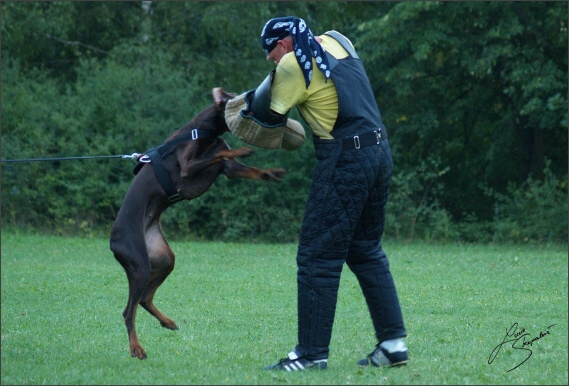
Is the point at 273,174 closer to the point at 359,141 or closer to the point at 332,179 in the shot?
the point at 332,179

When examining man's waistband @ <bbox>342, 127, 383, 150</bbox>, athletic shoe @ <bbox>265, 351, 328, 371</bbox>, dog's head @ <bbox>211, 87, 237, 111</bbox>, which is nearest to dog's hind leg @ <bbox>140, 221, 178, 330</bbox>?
dog's head @ <bbox>211, 87, 237, 111</bbox>

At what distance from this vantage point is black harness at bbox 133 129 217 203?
5.96 metres

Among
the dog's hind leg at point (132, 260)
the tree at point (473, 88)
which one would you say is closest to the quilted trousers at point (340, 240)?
the dog's hind leg at point (132, 260)

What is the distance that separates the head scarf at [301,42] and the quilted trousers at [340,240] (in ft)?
1.57

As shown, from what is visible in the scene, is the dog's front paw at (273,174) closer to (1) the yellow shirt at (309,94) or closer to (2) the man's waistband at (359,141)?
(1) the yellow shirt at (309,94)

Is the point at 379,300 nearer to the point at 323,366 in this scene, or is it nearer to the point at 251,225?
the point at 323,366

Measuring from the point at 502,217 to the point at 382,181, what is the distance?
14277 millimetres

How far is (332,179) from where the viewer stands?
5098mm

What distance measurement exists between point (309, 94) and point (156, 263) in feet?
6.34

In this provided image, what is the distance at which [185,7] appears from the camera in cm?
2162

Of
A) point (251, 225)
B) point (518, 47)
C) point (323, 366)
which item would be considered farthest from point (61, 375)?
point (518, 47)

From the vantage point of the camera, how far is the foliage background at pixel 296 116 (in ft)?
58.2

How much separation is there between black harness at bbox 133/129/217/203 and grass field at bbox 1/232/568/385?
120 cm

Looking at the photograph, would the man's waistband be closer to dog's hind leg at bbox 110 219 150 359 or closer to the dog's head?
the dog's head
